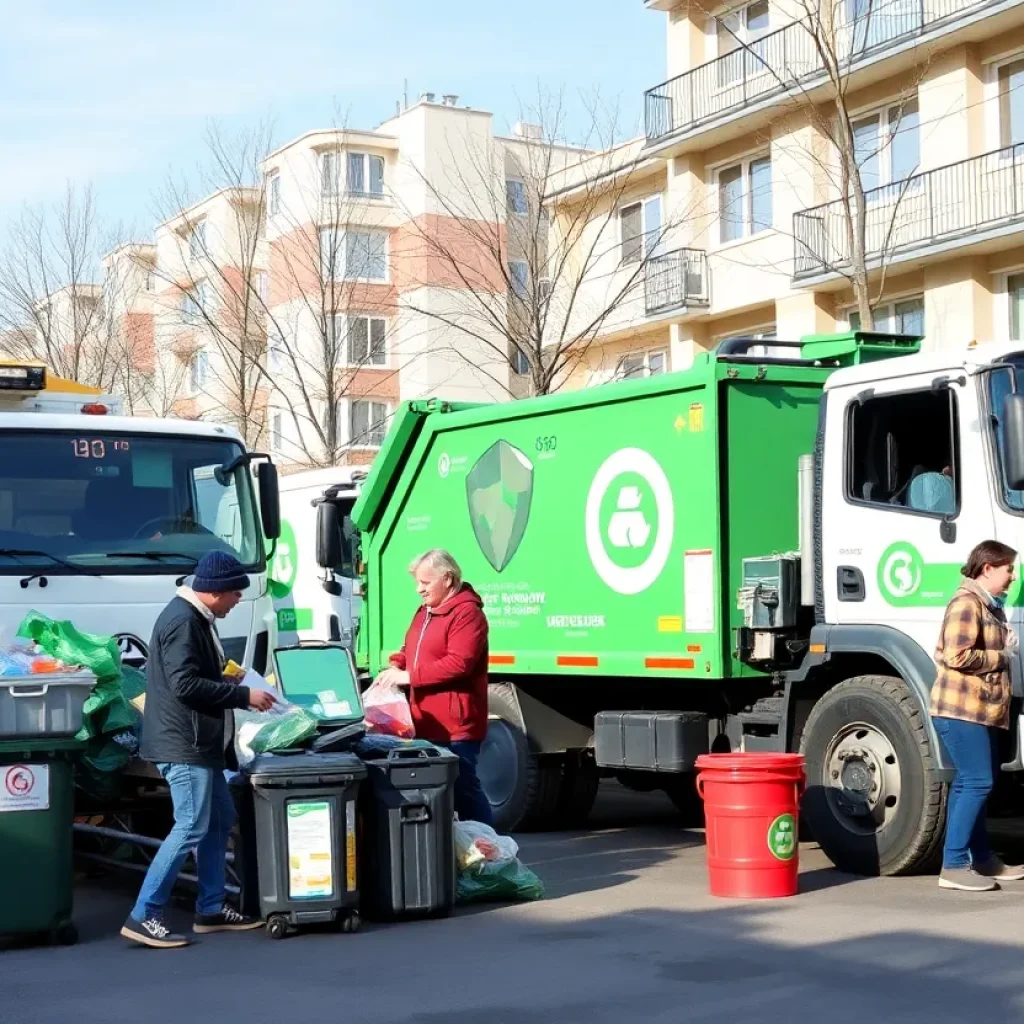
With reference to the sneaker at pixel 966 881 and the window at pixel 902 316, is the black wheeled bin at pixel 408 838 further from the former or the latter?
the window at pixel 902 316

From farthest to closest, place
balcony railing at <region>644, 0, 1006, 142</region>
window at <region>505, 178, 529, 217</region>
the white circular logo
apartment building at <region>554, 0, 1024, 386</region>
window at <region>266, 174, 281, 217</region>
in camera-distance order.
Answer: window at <region>266, 174, 281, 217</region> → window at <region>505, 178, 529, 217</region> → balcony railing at <region>644, 0, 1006, 142</region> → apartment building at <region>554, 0, 1024, 386</region> → the white circular logo

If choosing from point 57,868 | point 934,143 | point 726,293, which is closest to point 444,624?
point 57,868

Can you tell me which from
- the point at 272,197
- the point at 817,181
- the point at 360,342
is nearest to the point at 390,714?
the point at 817,181

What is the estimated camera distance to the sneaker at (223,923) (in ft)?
25.8

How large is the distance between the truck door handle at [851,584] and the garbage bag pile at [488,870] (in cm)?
229

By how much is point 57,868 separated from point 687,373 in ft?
15.1

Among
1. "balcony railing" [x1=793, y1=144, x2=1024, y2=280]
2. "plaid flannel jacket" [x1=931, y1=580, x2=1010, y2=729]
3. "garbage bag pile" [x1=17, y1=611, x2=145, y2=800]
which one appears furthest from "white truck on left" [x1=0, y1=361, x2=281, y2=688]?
"balcony railing" [x1=793, y1=144, x2=1024, y2=280]

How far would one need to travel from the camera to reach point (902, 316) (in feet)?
81.3

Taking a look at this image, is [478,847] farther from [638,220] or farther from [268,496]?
[638,220]

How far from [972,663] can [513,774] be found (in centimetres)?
408

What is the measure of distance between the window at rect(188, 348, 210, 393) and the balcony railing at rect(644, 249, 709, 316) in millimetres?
11161

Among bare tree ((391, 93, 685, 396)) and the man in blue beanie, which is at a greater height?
bare tree ((391, 93, 685, 396))

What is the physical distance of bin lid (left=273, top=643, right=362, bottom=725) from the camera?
344 inches

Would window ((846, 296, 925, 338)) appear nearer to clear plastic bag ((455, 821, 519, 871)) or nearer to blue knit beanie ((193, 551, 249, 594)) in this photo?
clear plastic bag ((455, 821, 519, 871))
